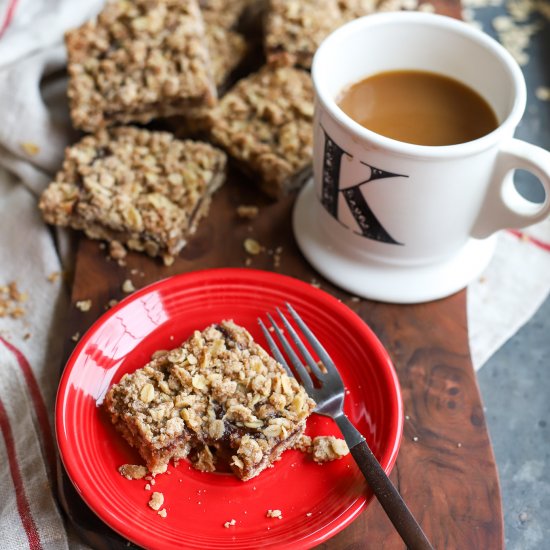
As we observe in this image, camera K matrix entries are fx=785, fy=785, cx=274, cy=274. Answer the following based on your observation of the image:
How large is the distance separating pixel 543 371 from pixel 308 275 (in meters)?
0.51

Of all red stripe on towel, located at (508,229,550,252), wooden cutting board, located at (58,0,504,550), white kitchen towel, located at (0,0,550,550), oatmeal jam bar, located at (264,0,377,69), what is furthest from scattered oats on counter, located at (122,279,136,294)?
red stripe on towel, located at (508,229,550,252)

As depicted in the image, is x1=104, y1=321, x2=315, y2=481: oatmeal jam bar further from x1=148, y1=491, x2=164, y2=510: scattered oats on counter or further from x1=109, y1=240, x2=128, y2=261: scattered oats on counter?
x1=109, y1=240, x2=128, y2=261: scattered oats on counter

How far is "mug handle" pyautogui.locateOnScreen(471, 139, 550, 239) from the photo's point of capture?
1.22 m

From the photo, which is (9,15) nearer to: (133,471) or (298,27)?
(298,27)

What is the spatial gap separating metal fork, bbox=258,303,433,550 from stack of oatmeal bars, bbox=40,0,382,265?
316 millimetres

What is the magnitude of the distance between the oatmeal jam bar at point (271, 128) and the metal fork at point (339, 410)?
12.7 inches

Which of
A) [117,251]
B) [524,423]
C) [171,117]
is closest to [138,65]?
[171,117]

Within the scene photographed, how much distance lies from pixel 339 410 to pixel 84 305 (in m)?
0.51

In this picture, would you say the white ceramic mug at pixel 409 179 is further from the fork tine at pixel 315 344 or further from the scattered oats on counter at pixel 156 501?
the scattered oats on counter at pixel 156 501

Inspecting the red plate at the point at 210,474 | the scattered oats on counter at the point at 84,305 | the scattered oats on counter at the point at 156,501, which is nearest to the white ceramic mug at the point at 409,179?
the red plate at the point at 210,474

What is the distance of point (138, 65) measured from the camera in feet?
5.23

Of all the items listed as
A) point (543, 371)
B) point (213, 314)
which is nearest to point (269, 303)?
point (213, 314)

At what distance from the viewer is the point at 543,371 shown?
5.10 feet

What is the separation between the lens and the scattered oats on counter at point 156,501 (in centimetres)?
113
